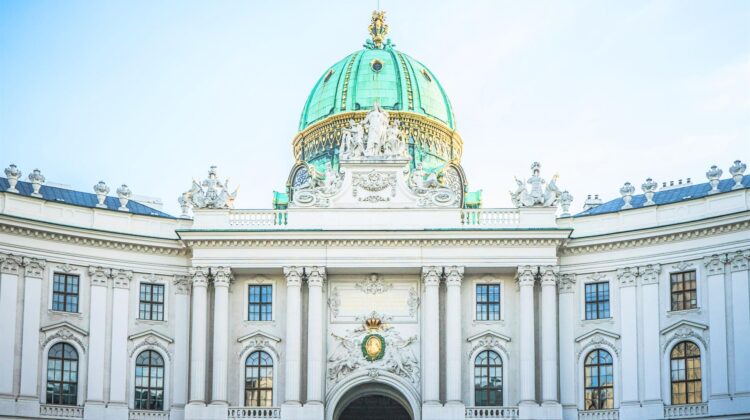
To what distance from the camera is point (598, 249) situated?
57812mm

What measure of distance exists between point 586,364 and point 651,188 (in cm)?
819

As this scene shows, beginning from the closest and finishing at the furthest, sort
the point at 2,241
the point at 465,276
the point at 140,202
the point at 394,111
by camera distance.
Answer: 1. the point at 2,241
2. the point at 465,276
3. the point at 140,202
4. the point at 394,111

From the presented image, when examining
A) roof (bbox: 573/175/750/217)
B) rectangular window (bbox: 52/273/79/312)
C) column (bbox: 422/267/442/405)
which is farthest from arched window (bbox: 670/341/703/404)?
rectangular window (bbox: 52/273/79/312)

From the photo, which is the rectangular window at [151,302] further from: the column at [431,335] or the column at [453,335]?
the column at [453,335]

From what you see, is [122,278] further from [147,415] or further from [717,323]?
[717,323]

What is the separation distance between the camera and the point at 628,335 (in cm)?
5634

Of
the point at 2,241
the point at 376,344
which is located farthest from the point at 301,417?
the point at 2,241

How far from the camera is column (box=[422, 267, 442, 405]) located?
2205 inches

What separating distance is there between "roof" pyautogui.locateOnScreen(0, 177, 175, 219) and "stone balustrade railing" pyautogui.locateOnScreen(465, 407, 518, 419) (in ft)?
52.4

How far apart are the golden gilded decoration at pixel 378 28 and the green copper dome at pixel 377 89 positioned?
1504 mm

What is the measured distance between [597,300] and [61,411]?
2346 centimetres

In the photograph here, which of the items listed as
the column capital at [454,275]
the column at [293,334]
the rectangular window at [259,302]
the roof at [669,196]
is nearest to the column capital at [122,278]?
the rectangular window at [259,302]

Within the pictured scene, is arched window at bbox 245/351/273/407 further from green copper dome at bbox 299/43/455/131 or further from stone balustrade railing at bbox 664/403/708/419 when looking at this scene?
stone balustrade railing at bbox 664/403/708/419

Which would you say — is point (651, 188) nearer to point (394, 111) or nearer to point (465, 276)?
point (465, 276)
